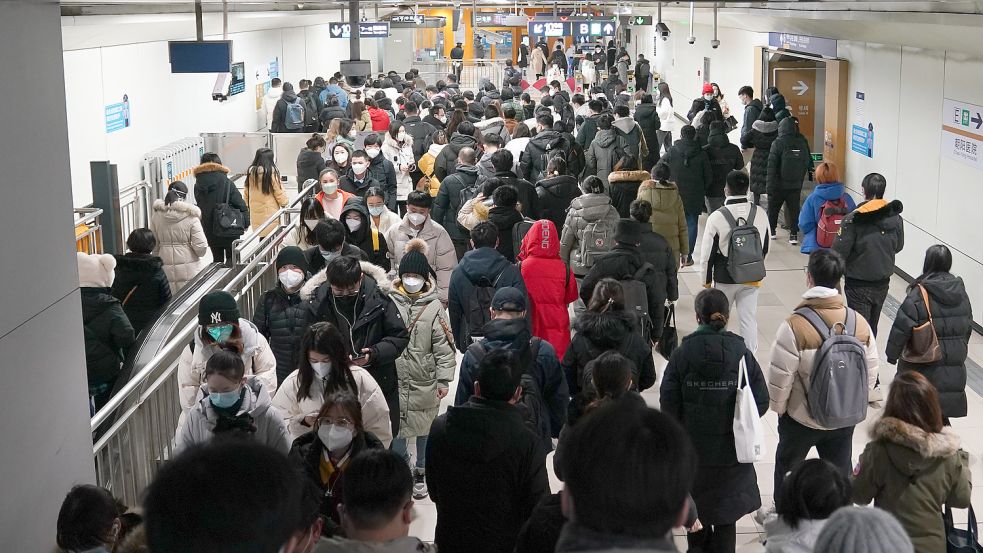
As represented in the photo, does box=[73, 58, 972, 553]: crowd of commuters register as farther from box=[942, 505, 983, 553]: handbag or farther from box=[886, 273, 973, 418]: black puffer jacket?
box=[942, 505, 983, 553]: handbag

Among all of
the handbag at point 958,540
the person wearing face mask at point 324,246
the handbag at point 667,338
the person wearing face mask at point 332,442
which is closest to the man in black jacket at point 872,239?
the handbag at point 667,338

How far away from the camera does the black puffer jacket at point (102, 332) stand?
734 cm

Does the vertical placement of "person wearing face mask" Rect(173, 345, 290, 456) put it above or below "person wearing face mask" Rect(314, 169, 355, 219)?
below

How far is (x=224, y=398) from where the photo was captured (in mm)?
5094

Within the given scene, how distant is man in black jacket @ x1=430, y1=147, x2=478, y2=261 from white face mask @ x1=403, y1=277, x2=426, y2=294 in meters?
3.93

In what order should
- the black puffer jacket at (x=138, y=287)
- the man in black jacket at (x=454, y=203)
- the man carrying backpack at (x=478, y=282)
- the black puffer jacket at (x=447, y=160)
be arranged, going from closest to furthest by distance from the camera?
1. the man carrying backpack at (x=478, y=282)
2. the black puffer jacket at (x=138, y=287)
3. the man in black jacket at (x=454, y=203)
4. the black puffer jacket at (x=447, y=160)

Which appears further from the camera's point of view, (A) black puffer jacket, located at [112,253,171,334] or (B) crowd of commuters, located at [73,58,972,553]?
(A) black puffer jacket, located at [112,253,171,334]

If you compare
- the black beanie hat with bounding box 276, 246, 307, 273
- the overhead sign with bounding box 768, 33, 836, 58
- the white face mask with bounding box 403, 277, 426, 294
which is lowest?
the white face mask with bounding box 403, 277, 426, 294

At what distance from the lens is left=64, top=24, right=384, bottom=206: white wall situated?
1509cm

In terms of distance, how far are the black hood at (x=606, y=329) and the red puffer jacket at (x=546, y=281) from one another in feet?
5.90

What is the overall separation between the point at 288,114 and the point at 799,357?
1684 centimetres

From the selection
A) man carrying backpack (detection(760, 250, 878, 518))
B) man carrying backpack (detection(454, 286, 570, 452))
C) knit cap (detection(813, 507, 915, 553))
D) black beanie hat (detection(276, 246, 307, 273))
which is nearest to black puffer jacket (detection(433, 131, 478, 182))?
black beanie hat (detection(276, 246, 307, 273))

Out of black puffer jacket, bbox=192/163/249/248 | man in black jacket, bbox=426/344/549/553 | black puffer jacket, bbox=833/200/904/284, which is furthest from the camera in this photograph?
black puffer jacket, bbox=192/163/249/248

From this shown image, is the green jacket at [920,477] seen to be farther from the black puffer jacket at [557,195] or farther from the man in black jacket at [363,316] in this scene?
the black puffer jacket at [557,195]
